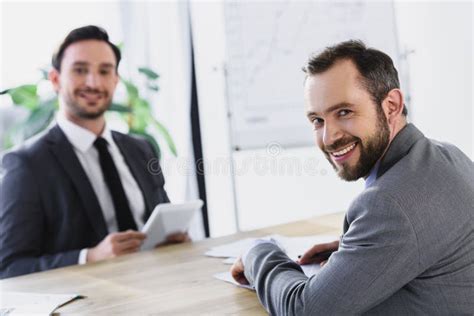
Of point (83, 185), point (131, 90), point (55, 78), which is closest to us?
point (83, 185)

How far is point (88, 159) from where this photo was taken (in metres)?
2.34

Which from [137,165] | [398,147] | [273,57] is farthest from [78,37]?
[398,147]

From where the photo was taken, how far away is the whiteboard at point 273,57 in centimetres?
327

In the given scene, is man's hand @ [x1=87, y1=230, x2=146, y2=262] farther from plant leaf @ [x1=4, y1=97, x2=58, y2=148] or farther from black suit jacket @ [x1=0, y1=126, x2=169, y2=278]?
plant leaf @ [x1=4, y1=97, x2=58, y2=148]

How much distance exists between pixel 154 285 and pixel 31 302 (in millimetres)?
301

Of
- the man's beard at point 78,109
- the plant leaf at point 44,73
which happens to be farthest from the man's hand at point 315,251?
the plant leaf at point 44,73

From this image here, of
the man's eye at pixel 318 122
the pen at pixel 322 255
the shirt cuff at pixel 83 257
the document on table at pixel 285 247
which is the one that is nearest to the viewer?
the man's eye at pixel 318 122

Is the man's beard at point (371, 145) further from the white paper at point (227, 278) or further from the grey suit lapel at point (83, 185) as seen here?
the grey suit lapel at point (83, 185)

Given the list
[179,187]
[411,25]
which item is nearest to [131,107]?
[179,187]

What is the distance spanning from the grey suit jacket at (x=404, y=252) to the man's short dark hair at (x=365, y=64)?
6.6 inches

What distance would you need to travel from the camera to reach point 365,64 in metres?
1.17

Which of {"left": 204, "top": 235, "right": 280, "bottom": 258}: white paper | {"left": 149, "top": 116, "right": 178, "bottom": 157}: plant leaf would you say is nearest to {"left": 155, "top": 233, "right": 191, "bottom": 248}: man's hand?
{"left": 204, "top": 235, "right": 280, "bottom": 258}: white paper

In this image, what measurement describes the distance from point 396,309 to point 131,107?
2.55m

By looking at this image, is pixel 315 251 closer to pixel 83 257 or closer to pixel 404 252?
pixel 404 252
